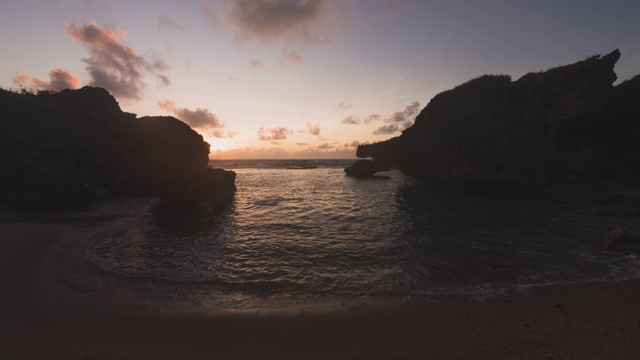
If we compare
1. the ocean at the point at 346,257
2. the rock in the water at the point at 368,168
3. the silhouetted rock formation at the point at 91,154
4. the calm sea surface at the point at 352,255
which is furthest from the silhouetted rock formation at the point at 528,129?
the silhouetted rock formation at the point at 91,154

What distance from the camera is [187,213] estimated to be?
21562 mm

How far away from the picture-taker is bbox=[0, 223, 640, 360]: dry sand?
5.57 meters

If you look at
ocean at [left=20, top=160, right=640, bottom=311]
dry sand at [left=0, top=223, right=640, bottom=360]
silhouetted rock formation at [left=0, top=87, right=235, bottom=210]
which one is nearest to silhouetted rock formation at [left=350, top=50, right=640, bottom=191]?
ocean at [left=20, top=160, right=640, bottom=311]

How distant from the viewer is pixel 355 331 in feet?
21.2

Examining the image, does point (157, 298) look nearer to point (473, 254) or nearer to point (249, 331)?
point (249, 331)

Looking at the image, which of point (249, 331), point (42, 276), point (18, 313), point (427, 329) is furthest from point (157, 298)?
point (427, 329)

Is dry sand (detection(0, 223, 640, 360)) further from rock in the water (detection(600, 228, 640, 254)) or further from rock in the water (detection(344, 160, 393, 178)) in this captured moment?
rock in the water (detection(344, 160, 393, 178))

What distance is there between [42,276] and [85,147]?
30.2 meters

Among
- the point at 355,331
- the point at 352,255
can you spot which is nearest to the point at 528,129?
the point at 352,255

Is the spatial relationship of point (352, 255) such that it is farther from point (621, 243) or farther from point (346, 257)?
point (621, 243)

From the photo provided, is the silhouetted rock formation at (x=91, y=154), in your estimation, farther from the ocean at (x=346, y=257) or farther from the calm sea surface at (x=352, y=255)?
the calm sea surface at (x=352, y=255)

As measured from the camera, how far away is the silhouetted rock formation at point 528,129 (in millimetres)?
28906

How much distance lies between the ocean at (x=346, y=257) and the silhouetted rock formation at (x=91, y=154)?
721 cm

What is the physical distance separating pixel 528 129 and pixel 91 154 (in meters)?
50.9
